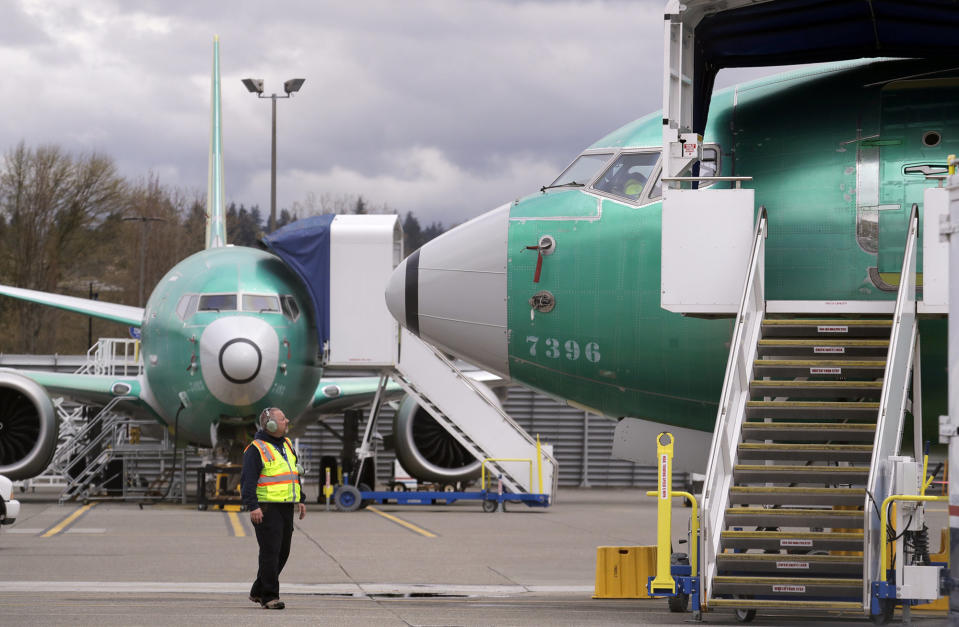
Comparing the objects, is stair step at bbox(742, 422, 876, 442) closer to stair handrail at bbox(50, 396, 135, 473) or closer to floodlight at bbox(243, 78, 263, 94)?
stair handrail at bbox(50, 396, 135, 473)

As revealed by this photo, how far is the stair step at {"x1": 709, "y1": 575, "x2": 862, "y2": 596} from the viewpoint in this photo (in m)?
9.23

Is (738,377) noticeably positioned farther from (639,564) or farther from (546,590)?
(546,590)

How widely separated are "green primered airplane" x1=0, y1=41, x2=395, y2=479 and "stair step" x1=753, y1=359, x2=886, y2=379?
1429 cm

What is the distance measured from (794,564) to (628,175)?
4.16 m

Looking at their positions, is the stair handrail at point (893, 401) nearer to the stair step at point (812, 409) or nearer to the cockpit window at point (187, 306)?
the stair step at point (812, 409)

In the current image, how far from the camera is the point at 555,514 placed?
25734 millimetres

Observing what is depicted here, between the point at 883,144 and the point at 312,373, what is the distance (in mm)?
15917

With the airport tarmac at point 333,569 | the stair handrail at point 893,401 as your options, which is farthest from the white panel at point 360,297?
the stair handrail at point 893,401

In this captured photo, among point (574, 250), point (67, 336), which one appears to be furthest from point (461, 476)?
point (67, 336)

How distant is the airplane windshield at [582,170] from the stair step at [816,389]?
2933 millimetres

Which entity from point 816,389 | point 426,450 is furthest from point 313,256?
point 816,389

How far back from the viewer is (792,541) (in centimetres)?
953

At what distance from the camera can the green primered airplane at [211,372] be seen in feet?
78.1

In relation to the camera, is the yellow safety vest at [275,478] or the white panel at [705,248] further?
the yellow safety vest at [275,478]
